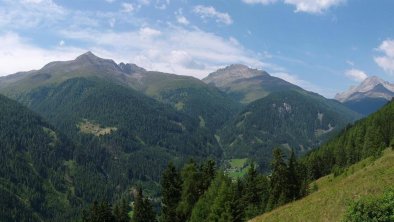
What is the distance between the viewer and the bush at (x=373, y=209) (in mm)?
34812

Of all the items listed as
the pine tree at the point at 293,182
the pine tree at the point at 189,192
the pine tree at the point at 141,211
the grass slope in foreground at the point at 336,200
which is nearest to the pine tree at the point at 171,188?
the pine tree at the point at 189,192

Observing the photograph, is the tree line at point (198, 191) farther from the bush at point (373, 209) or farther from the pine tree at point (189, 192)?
the bush at point (373, 209)

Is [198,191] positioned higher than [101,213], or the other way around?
[198,191]

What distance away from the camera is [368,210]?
35.3 m

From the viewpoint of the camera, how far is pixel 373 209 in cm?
3531

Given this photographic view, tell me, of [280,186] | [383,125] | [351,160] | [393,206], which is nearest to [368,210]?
[393,206]

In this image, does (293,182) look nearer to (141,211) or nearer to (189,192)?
(189,192)

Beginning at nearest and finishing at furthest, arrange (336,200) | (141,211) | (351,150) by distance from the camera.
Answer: (336,200), (141,211), (351,150)

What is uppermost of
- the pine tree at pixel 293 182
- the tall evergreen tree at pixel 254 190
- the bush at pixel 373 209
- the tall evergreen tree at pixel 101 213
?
the bush at pixel 373 209

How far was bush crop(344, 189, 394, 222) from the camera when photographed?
34.8 m

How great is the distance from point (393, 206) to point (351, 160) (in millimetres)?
116467

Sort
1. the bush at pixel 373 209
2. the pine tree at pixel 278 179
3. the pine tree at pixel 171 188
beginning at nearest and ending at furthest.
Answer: the bush at pixel 373 209 < the pine tree at pixel 278 179 < the pine tree at pixel 171 188

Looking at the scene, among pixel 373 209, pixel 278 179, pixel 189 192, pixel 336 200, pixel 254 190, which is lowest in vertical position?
pixel 254 190

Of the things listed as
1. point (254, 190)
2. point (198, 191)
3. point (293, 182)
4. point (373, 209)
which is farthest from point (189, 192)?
point (373, 209)
